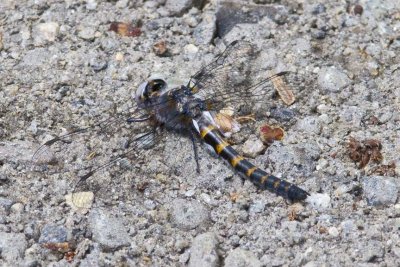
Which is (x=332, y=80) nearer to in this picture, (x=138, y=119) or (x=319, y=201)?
(x=319, y=201)

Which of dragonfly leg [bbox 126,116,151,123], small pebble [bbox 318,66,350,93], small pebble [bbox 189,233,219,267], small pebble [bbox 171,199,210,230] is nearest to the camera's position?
small pebble [bbox 189,233,219,267]

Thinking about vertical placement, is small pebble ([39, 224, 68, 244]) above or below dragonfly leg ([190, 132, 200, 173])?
below

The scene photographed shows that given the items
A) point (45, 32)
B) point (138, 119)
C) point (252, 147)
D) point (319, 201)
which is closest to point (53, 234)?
point (138, 119)

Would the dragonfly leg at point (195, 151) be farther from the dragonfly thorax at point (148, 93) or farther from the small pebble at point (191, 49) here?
the small pebble at point (191, 49)

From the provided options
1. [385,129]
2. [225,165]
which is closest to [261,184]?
[225,165]

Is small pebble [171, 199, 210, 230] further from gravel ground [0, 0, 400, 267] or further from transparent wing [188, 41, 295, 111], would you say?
transparent wing [188, 41, 295, 111]

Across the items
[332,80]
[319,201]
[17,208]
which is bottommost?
[17,208]

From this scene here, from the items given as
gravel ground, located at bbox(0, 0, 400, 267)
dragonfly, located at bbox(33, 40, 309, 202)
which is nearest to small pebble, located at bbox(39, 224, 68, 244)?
gravel ground, located at bbox(0, 0, 400, 267)
